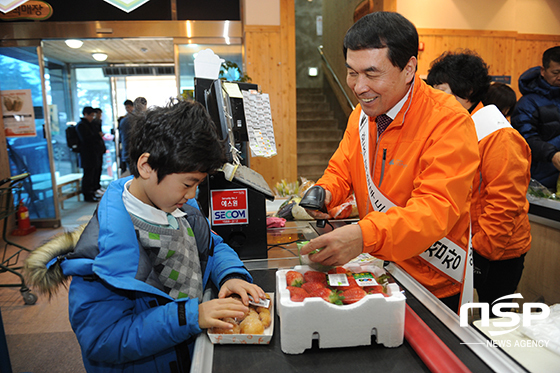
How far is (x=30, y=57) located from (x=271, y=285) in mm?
6162

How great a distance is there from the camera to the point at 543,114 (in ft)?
9.68

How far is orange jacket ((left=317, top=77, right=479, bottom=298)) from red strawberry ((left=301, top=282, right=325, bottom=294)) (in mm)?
169

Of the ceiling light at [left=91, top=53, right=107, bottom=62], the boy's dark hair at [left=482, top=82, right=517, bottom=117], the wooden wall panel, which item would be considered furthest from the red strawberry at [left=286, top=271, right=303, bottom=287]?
the ceiling light at [left=91, top=53, right=107, bottom=62]

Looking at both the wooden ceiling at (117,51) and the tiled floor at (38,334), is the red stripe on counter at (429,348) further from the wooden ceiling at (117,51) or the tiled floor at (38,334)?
the wooden ceiling at (117,51)

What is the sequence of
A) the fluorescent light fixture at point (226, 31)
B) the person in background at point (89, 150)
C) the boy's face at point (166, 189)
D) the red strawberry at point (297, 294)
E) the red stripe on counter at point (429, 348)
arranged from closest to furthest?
the red stripe on counter at point (429, 348) → the red strawberry at point (297, 294) → the boy's face at point (166, 189) → the fluorescent light fixture at point (226, 31) → the person in background at point (89, 150)

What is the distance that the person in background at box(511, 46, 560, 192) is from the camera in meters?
2.83

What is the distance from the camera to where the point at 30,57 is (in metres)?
5.60

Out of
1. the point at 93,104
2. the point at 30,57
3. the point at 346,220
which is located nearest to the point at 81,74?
the point at 93,104

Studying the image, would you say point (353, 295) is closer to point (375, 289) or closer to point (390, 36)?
point (375, 289)

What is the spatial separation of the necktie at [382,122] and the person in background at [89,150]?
292 inches

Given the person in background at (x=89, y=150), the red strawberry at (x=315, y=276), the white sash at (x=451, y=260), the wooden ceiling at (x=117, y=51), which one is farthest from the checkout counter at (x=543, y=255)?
the person in background at (x=89, y=150)

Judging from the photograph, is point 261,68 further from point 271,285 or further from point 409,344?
point 409,344

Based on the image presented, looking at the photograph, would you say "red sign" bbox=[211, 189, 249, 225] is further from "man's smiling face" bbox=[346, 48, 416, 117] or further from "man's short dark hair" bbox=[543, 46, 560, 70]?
"man's short dark hair" bbox=[543, 46, 560, 70]

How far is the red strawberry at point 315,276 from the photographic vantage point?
1053 mm
